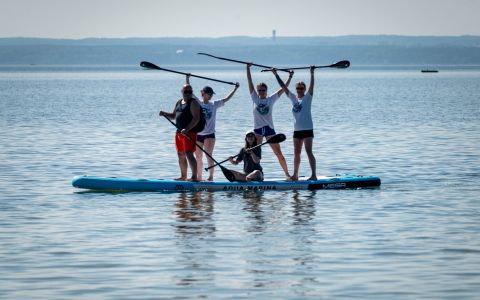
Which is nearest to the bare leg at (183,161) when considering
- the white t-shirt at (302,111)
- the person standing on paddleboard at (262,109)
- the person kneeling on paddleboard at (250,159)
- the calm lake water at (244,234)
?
the calm lake water at (244,234)

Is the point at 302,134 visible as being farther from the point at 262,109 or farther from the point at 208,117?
the point at 208,117

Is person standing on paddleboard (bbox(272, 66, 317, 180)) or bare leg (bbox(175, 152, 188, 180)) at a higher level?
person standing on paddleboard (bbox(272, 66, 317, 180))

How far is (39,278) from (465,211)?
7983mm

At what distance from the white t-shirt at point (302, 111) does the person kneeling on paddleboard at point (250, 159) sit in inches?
32.8

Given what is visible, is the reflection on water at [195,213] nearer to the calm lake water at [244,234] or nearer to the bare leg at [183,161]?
the calm lake water at [244,234]

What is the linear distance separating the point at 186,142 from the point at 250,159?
1.26 m

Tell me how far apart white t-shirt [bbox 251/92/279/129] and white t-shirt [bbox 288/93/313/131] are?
0.36 metres

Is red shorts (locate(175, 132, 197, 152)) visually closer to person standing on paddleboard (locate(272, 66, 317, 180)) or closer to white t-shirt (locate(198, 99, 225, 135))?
white t-shirt (locate(198, 99, 225, 135))

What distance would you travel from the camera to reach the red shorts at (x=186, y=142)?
20.7 m

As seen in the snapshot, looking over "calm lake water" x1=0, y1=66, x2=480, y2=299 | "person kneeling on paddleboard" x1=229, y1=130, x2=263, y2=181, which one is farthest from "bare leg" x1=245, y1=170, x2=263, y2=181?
"calm lake water" x1=0, y1=66, x2=480, y2=299

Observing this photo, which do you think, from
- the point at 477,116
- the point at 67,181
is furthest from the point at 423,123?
the point at 67,181

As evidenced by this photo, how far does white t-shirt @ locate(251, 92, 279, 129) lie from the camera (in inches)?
826

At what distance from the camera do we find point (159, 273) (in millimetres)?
14109

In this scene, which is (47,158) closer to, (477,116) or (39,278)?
(39,278)
